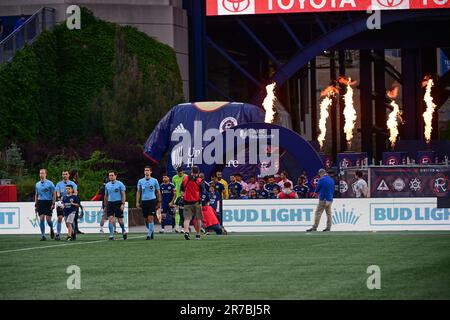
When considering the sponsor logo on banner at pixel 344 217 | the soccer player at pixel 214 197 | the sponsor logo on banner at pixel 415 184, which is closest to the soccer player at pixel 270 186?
the soccer player at pixel 214 197

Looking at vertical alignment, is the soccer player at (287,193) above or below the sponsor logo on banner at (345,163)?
below

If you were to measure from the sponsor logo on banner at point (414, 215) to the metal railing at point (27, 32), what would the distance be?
16.6m

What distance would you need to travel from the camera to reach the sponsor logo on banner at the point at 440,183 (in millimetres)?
41344

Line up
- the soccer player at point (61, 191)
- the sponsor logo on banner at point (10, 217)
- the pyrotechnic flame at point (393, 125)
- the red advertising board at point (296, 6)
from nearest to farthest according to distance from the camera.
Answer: the soccer player at point (61, 191) → the sponsor logo on banner at point (10, 217) → the red advertising board at point (296, 6) → the pyrotechnic flame at point (393, 125)

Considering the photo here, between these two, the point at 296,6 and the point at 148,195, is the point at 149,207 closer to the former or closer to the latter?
the point at 148,195

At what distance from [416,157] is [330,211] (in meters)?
16.3

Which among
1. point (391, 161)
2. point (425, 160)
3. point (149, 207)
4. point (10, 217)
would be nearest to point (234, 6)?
point (391, 161)

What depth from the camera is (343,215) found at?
35.3 m

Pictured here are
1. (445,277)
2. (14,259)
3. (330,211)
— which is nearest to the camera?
(445,277)

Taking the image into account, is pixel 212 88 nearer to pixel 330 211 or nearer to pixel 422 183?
pixel 422 183

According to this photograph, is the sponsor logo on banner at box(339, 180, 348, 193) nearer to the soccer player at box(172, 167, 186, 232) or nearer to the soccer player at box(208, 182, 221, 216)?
the soccer player at box(208, 182, 221, 216)

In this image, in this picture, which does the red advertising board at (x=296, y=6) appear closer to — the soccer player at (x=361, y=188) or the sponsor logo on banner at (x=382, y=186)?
the sponsor logo on banner at (x=382, y=186)

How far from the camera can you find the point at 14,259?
77.5ft
